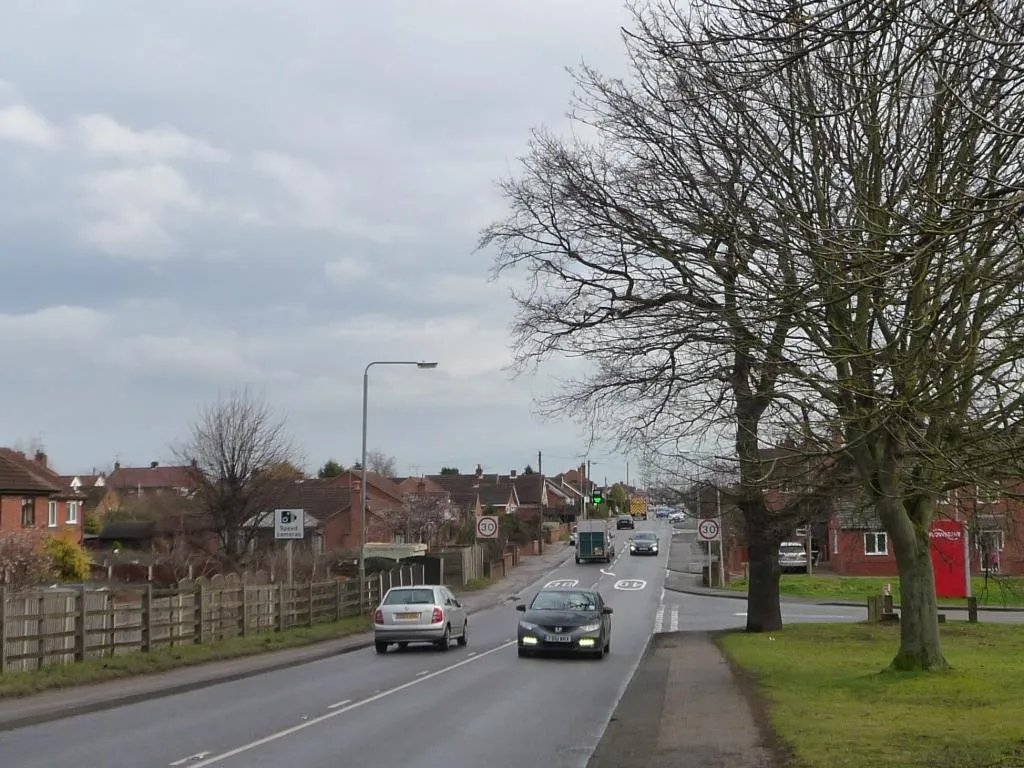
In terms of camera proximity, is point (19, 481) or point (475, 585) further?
point (475, 585)

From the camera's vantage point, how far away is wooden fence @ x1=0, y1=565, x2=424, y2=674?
61.9 feet

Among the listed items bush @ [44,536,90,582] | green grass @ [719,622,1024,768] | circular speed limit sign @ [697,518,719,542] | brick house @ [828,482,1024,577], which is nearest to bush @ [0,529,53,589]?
bush @ [44,536,90,582]

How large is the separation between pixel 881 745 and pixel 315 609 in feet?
81.3

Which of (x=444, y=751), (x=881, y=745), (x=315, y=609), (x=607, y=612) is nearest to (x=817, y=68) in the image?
(x=881, y=745)

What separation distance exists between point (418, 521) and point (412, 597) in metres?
56.7

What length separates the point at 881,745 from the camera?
10.8 metres

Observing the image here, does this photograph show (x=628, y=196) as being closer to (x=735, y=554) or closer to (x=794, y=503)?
(x=794, y=503)

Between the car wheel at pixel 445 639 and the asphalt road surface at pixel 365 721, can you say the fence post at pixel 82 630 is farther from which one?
the car wheel at pixel 445 639

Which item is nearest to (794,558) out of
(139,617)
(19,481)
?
(19,481)

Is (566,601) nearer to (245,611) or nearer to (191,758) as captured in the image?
(245,611)

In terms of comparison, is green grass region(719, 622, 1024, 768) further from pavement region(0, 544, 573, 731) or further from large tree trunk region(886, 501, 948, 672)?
pavement region(0, 544, 573, 731)

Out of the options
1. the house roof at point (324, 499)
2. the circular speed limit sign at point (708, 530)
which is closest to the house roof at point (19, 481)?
the circular speed limit sign at point (708, 530)

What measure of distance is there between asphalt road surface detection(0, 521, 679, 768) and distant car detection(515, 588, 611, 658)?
1.15 feet

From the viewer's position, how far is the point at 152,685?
19.4m
